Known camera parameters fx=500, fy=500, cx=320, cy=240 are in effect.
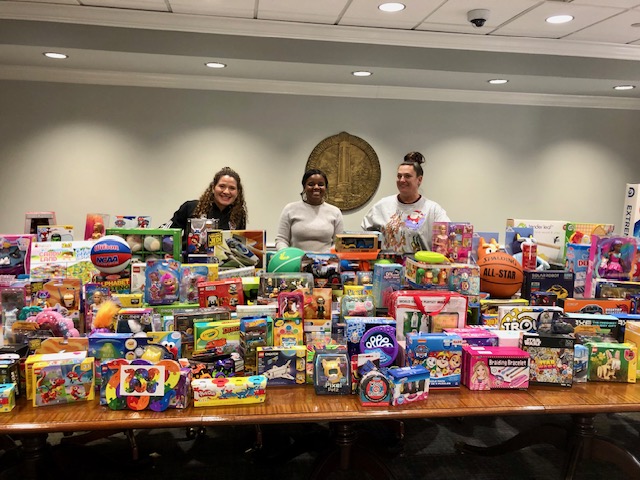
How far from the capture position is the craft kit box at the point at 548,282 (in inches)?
101

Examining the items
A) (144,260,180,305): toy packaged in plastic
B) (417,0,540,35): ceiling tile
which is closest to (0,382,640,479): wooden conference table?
(144,260,180,305): toy packaged in plastic

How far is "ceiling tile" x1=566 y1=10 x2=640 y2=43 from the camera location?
390 centimetres

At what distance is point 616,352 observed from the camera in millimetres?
2064

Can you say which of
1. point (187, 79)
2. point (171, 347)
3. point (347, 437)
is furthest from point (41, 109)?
point (347, 437)

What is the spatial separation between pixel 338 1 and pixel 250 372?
9.19 ft

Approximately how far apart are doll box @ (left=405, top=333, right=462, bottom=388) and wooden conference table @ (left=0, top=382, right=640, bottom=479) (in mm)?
53

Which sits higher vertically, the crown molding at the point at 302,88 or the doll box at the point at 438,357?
the crown molding at the point at 302,88

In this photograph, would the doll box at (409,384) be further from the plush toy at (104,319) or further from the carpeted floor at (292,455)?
the plush toy at (104,319)

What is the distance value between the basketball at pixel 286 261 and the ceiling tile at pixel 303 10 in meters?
2.03

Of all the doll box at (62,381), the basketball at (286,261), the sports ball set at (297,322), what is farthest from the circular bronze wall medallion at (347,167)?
the doll box at (62,381)

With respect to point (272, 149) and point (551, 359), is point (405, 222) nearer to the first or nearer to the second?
point (551, 359)

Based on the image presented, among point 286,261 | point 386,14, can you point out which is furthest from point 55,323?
point 386,14

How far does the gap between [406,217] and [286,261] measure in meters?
1.31

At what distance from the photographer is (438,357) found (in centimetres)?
198
